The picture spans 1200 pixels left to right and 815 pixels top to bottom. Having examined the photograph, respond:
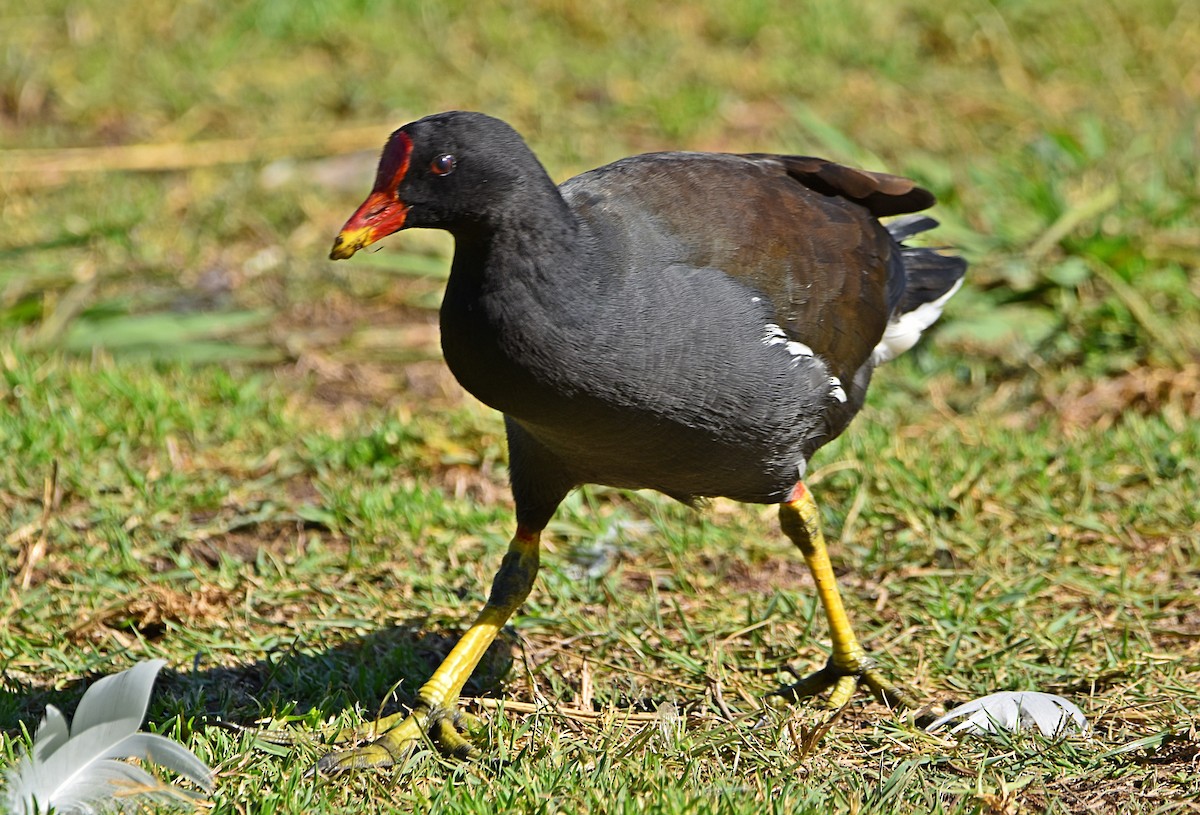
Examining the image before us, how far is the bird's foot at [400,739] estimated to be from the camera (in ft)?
9.59

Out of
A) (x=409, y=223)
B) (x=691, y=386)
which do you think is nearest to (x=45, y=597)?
(x=409, y=223)

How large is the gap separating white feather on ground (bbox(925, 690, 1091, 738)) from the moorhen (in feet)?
0.62

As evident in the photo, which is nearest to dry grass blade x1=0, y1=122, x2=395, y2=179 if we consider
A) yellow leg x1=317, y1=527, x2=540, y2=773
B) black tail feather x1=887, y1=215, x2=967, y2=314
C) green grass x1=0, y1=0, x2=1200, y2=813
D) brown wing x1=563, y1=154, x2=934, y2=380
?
green grass x1=0, y1=0, x2=1200, y2=813

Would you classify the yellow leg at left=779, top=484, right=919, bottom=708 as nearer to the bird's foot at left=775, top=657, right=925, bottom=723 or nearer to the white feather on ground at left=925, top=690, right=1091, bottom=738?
the bird's foot at left=775, top=657, right=925, bottom=723

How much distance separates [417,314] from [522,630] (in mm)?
2148

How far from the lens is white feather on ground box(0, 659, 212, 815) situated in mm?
2637

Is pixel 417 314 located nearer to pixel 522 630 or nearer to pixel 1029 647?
pixel 522 630

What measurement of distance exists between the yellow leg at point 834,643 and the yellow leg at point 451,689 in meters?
0.64

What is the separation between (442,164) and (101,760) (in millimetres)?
1298

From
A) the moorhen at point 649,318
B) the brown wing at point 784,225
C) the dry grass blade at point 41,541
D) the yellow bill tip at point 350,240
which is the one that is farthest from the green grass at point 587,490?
the yellow bill tip at point 350,240

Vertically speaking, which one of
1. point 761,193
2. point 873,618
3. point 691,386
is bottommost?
point 873,618

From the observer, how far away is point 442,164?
2787 mm

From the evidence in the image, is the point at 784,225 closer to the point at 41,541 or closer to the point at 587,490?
the point at 587,490

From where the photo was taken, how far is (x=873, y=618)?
148 inches
